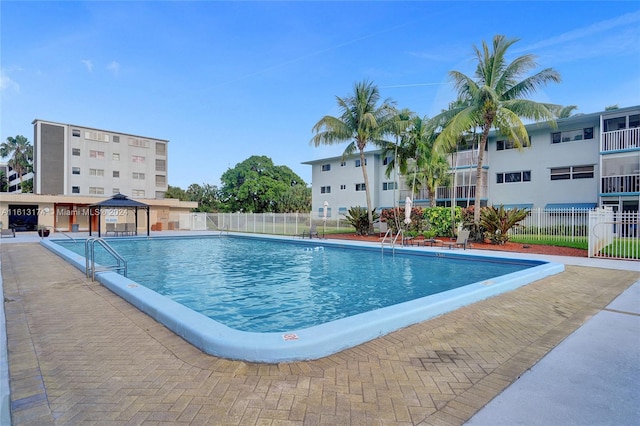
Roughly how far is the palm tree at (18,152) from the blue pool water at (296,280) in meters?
56.3

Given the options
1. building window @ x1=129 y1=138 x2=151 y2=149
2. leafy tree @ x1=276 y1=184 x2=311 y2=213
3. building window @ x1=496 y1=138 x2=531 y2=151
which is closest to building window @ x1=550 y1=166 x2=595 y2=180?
building window @ x1=496 y1=138 x2=531 y2=151

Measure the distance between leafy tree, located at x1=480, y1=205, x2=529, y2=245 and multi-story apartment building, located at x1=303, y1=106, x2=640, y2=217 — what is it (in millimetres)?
5489

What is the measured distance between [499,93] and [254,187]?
3545cm

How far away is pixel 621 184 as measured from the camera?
20594 mm

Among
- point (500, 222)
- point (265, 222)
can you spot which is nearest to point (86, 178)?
point (265, 222)

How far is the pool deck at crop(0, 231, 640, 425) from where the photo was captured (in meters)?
2.58

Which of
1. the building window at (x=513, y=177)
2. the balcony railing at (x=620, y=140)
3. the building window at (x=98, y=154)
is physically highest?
the building window at (x=98, y=154)

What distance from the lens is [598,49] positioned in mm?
14781

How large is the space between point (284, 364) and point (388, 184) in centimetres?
3115

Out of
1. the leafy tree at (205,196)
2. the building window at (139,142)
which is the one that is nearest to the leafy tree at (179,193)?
the leafy tree at (205,196)

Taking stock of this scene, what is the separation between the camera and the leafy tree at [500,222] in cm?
1584

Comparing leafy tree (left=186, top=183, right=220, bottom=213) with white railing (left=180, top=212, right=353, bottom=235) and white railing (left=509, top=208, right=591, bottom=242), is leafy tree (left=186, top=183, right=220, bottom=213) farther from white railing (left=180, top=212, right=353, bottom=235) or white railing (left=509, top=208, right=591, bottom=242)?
white railing (left=509, top=208, right=591, bottom=242)

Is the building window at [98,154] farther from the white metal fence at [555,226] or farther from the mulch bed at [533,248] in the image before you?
the mulch bed at [533,248]

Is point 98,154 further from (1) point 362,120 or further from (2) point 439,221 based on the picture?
(2) point 439,221
